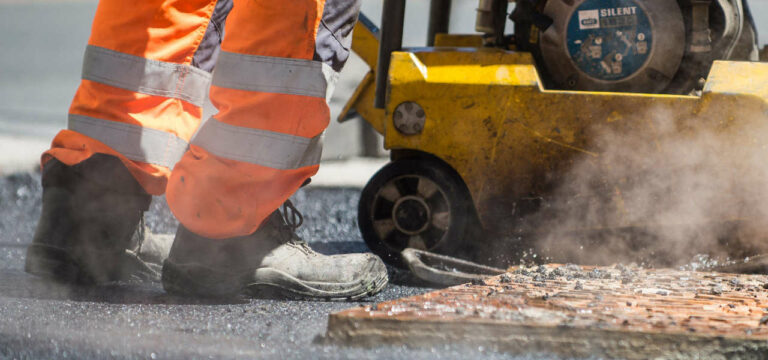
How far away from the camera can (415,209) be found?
2.07 m

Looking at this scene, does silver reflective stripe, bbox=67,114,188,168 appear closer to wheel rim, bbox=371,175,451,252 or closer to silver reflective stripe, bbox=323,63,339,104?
silver reflective stripe, bbox=323,63,339,104

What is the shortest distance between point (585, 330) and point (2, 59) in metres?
7.42

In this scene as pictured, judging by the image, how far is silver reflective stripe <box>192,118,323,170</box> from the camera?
152cm

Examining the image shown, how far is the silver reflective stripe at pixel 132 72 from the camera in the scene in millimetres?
1640

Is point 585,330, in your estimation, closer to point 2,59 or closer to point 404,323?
point 404,323

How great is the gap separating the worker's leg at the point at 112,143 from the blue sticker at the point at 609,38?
3.09 feet

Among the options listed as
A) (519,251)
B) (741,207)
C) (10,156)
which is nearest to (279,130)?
(519,251)

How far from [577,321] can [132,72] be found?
1.05m

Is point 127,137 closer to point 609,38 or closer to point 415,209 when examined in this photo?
point 415,209

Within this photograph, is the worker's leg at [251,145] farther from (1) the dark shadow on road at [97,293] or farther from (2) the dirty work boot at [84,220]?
(2) the dirty work boot at [84,220]

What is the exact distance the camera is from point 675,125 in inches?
73.4

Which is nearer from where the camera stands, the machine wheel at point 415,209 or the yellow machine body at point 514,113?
the yellow machine body at point 514,113

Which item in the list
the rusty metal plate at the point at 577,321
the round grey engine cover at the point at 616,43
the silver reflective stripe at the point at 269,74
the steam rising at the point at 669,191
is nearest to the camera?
the rusty metal plate at the point at 577,321

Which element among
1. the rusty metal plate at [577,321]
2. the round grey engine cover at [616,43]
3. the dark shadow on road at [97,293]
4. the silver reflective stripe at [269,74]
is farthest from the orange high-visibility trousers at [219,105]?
the round grey engine cover at [616,43]
